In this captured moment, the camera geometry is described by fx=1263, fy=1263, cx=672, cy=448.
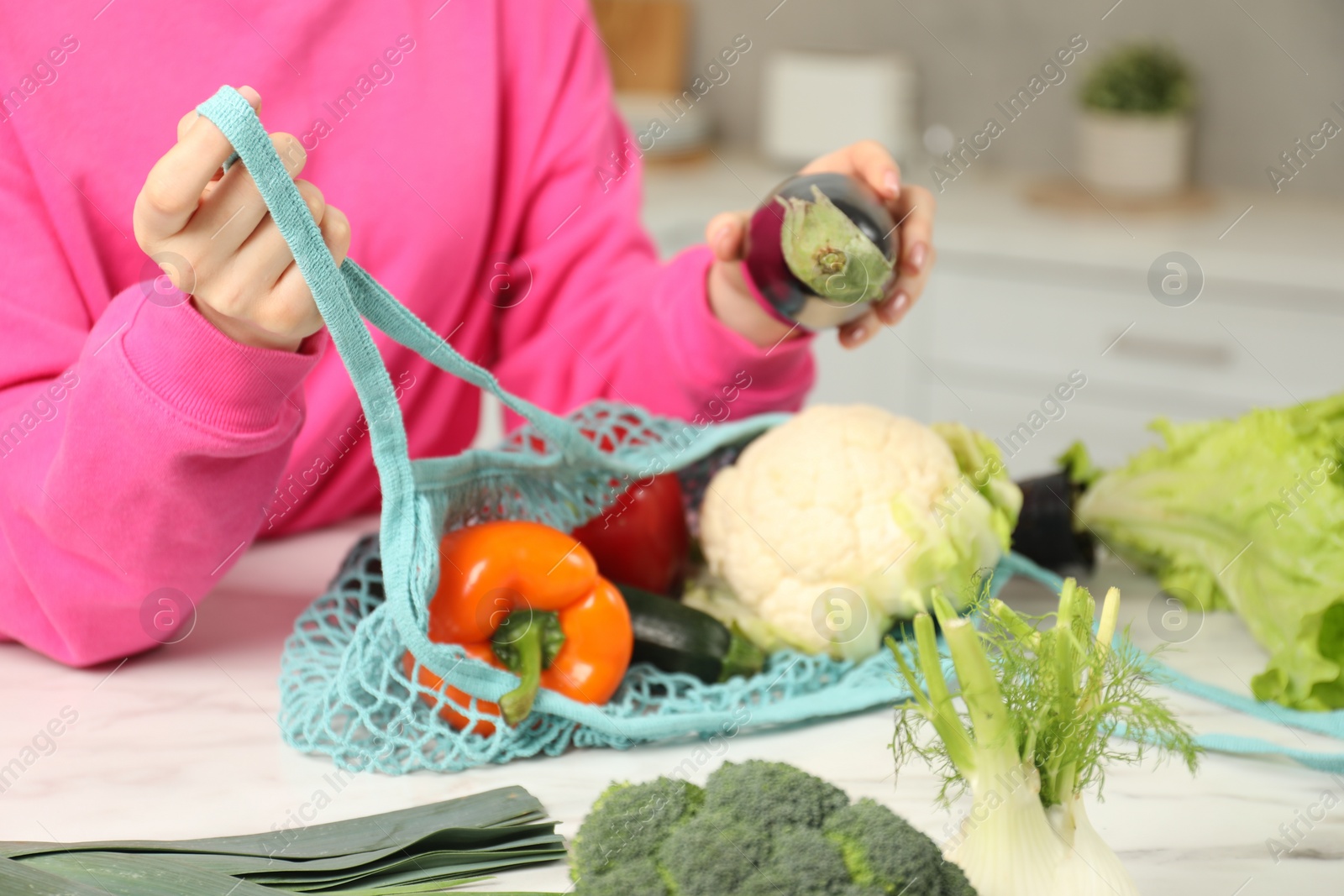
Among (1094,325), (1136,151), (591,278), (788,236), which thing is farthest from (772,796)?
(1136,151)

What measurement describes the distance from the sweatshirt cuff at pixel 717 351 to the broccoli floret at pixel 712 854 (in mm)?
577

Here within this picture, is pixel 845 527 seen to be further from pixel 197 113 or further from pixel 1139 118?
pixel 1139 118

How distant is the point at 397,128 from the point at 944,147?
1.77 m

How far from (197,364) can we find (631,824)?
1.19ft

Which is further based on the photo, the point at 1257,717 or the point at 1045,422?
the point at 1045,422

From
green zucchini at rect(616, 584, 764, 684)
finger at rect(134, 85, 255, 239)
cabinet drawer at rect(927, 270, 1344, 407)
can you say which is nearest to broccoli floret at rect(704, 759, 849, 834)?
green zucchini at rect(616, 584, 764, 684)

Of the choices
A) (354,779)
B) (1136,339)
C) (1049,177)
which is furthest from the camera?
(1049,177)

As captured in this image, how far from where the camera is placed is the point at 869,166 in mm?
919

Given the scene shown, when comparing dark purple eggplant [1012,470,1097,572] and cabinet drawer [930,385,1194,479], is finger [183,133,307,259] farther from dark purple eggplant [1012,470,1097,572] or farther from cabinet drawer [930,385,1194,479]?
cabinet drawer [930,385,1194,479]

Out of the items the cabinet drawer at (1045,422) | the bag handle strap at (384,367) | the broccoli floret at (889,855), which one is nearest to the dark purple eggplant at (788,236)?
the bag handle strap at (384,367)

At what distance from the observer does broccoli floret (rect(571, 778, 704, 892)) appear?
0.51 meters

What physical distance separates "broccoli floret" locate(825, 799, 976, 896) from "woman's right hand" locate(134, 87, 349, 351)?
39 cm

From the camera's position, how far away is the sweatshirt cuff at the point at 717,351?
1.03 metres

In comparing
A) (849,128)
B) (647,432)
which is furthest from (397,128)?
(849,128)
